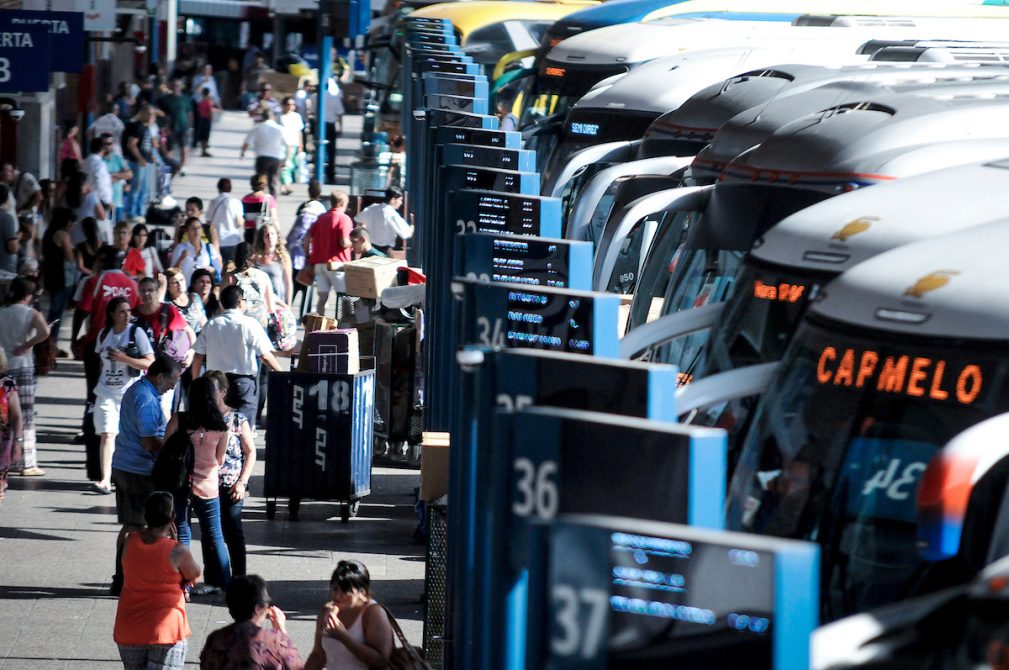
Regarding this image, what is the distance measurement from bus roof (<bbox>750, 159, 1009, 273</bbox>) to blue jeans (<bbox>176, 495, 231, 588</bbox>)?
4.11 meters

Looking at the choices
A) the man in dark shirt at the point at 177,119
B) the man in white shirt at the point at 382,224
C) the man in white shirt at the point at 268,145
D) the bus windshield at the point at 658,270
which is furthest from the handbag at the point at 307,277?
the man in dark shirt at the point at 177,119

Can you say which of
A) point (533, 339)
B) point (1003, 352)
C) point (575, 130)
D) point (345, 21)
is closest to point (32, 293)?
point (575, 130)

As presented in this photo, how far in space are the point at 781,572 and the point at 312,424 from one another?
9459 millimetres

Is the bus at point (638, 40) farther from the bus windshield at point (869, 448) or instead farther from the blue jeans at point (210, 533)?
the bus windshield at point (869, 448)

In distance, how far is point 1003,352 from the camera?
5.65 m

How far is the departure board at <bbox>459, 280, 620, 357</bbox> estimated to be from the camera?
620cm

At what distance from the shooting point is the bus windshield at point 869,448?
566 centimetres

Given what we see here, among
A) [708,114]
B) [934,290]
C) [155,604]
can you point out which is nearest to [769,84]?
[708,114]

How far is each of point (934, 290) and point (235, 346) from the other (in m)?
7.85

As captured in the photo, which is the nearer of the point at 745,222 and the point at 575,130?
the point at 745,222

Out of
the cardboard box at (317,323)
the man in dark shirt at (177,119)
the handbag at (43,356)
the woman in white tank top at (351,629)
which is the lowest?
the woman in white tank top at (351,629)

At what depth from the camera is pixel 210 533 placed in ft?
34.9

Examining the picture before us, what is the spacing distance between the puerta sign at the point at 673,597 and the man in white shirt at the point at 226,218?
52.8ft

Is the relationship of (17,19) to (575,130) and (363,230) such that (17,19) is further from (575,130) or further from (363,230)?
(575,130)
